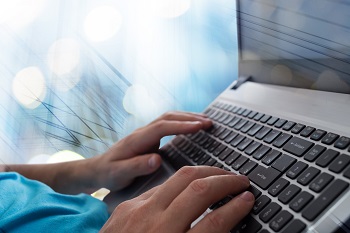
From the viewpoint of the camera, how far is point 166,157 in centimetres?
66

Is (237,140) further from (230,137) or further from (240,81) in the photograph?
(240,81)

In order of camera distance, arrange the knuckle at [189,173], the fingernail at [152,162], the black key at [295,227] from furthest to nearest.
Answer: the fingernail at [152,162], the knuckle at [189,173], the black key at [295,227]

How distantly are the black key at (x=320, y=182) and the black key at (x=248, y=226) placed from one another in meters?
0.06

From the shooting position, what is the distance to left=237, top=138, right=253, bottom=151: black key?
0.50 meters

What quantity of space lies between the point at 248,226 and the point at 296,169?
3.2 inches

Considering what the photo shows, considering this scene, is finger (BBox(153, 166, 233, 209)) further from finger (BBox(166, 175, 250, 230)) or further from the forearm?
the forearm

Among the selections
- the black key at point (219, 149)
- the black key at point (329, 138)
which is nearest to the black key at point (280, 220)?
the black key at point (329, 138)

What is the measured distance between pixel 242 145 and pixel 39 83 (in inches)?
12.4

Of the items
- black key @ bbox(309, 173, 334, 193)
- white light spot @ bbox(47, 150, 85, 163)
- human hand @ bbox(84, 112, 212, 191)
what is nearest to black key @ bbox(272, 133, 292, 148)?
black key @ bbox(309, 173, 334, 193)

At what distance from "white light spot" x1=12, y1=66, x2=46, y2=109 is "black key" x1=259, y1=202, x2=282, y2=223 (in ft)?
1.12

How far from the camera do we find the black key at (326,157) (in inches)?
13.8

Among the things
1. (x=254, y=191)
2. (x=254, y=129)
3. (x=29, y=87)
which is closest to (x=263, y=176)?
(x=254, y=191)

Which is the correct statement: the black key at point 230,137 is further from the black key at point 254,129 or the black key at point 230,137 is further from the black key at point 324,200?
the black key at point 324,200

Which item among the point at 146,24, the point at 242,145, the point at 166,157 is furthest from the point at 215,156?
the point at 146,24
